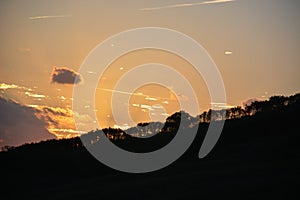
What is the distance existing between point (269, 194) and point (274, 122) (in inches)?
3153

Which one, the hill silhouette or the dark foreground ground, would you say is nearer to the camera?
the dark foreground ground

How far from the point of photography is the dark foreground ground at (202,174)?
49.9 meters

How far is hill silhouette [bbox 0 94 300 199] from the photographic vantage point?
51.6m

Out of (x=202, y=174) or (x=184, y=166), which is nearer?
A: (x=202, y=174)

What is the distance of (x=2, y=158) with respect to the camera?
143500mm

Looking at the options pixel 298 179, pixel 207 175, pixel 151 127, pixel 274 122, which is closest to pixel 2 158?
pixel 151 127

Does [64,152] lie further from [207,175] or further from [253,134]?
[207,175]

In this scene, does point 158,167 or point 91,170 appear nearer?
point 158,167

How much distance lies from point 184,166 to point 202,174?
15.1 m

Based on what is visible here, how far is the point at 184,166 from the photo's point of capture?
7550cm

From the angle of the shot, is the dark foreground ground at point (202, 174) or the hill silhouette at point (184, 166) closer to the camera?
the dark foreground ground at point (202, 174)

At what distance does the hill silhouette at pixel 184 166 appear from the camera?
5159 centimetres

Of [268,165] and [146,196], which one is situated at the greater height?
[268,165]

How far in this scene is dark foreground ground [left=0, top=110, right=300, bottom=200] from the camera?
164 ft
